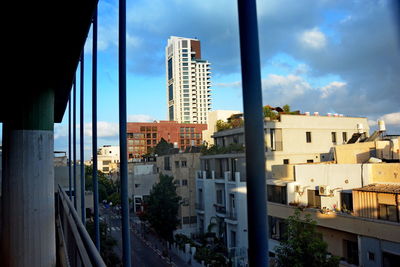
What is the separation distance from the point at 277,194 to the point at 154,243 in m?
9.36

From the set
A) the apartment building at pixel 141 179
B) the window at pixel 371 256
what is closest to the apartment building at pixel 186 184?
the apartment building at pixel 141 179

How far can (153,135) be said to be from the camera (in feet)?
150

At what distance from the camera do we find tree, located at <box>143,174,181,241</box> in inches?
627

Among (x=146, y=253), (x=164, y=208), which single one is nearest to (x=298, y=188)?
(x=164, y=208)

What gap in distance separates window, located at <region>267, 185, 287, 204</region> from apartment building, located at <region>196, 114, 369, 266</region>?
1564 millimetres

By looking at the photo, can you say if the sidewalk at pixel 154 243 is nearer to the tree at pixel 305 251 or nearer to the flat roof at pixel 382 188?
the tree at pixel 305 251

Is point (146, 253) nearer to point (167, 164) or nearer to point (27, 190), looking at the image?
point (167, 164)

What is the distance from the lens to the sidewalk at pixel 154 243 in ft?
47.0

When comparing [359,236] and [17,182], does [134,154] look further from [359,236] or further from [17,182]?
[17,182]

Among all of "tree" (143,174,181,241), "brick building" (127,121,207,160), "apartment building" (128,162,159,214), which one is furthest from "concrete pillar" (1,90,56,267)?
"brick building" (127,121,207,160)

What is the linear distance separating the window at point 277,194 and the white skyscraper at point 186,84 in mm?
65344

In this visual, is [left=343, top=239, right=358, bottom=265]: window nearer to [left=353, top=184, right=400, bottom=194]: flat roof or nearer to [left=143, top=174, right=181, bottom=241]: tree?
[left=353, top=184, right=400, bottom=194]: flat roof

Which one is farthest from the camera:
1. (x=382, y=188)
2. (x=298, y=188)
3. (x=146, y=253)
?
(x=146, y=253)

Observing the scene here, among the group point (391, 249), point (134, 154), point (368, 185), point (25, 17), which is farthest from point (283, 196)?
point (134, 154)
